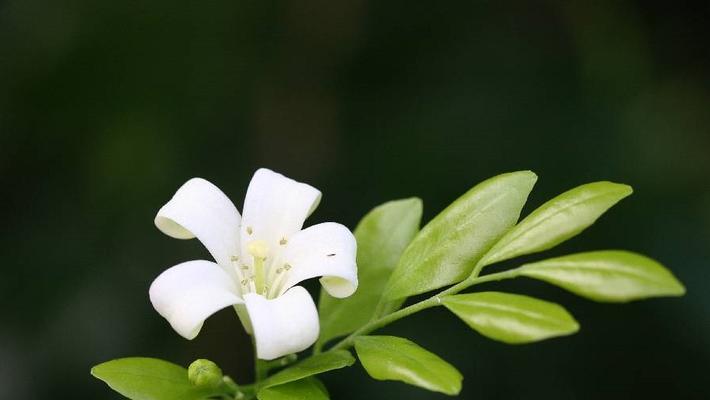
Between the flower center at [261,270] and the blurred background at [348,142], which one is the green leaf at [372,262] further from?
the blurred background at [348,142]

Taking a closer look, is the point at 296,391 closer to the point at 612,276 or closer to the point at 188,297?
the point at 188,297

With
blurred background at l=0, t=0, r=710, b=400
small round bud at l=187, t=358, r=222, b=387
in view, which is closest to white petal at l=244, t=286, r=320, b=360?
small round bud at l=187, t=358, r=222, b=387

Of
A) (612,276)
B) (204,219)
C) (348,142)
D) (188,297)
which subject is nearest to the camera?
(612,276)

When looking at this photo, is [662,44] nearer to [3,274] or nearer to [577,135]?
[577,135]

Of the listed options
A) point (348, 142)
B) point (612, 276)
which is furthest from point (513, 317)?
point (348, 142)

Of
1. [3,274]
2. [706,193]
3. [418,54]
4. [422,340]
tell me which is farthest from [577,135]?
[3,274]

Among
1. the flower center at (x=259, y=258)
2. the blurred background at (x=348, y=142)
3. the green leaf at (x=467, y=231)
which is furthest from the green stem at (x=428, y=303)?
the blurred background at (x=348, y=142)
